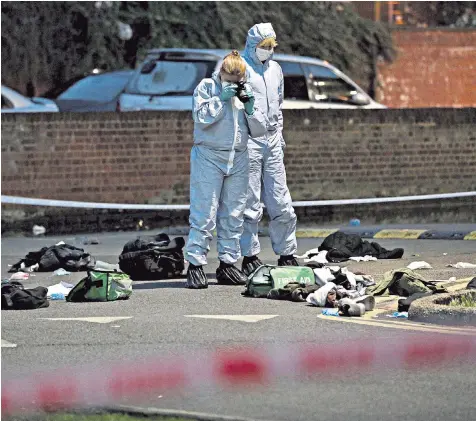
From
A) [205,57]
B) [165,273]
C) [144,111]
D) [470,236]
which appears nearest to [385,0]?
[205,57]

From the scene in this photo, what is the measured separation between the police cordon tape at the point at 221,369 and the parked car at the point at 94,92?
12522 mm

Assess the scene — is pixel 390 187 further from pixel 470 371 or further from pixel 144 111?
pixel 470 371

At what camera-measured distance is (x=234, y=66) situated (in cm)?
1211

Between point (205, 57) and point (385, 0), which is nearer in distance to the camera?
point (205, 57)

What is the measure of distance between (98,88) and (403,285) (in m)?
12.0

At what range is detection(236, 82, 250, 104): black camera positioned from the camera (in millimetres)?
12156

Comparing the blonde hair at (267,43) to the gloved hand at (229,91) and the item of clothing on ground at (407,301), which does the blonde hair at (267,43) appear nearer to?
the gloved hand at (229,91)

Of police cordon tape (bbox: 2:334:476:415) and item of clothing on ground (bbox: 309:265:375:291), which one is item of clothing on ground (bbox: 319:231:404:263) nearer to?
item of clothing on ground (bbox: 309:265:375:291)

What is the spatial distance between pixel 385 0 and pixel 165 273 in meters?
21.8

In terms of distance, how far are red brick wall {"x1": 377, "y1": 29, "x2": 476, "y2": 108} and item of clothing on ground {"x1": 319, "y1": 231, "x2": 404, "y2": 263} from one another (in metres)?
16.8

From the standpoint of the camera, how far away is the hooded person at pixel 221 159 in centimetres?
1219

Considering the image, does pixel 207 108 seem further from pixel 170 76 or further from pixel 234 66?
pixel 170 76

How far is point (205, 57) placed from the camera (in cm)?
2095

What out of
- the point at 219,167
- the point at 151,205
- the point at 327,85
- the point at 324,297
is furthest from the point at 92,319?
the point at 327,85
